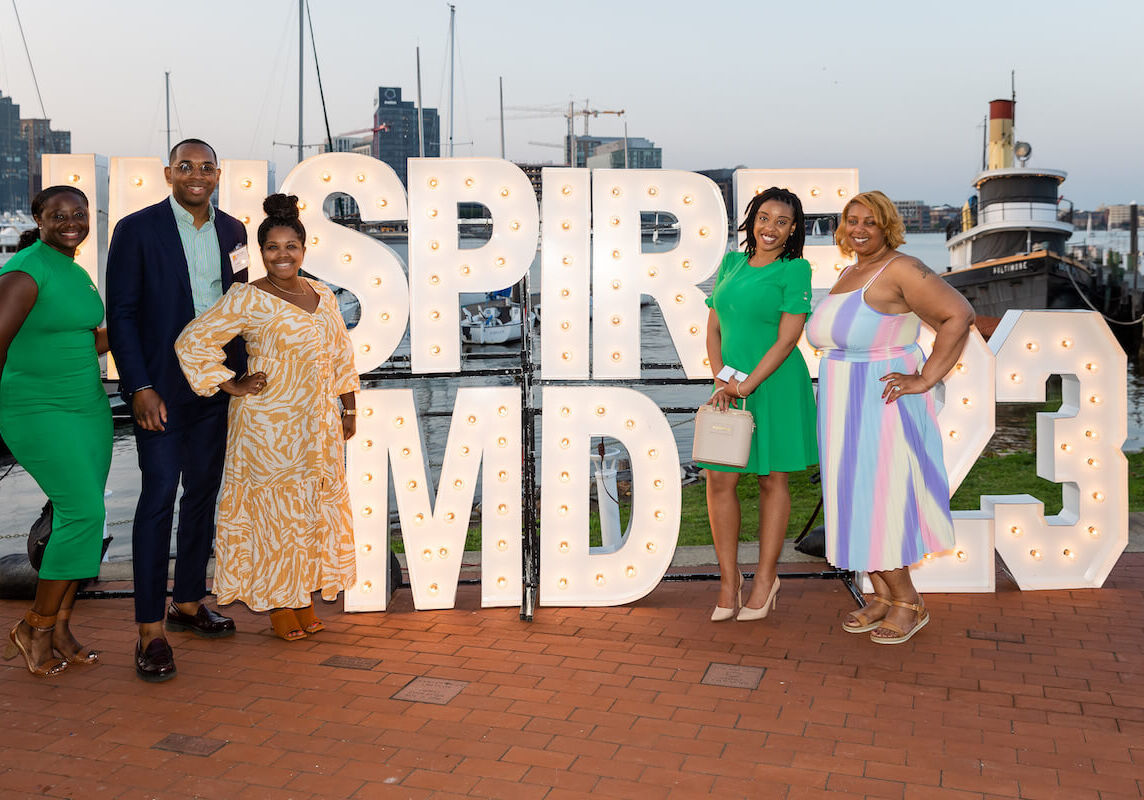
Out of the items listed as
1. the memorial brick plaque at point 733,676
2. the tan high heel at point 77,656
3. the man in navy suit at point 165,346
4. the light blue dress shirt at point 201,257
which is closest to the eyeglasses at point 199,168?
the man in navy suit at point 165,346

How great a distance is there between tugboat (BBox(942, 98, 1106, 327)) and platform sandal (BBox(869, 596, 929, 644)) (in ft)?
101

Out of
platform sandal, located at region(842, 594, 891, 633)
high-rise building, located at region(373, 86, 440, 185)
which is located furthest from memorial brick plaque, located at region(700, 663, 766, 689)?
high-rise building, located at region(373, 86, 440, 185)

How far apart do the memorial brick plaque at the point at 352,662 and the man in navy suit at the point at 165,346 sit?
2.22 ft

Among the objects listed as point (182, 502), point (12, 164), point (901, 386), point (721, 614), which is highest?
point (12, 164)

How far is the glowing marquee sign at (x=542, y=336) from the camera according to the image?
5164 millimetres

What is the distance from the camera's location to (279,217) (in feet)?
15.0

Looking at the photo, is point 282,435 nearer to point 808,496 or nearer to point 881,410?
point 881,410

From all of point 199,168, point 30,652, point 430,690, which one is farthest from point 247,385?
point 430,690

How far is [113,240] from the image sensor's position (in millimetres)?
4402

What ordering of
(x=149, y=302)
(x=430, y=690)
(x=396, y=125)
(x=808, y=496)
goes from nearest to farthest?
(x=430, y=690), (x=149, y=302), (x=808, y=496), (x=396, y=125)

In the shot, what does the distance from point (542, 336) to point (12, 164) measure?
430 ft

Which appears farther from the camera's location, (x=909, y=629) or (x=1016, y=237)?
(x=1016, y=237)

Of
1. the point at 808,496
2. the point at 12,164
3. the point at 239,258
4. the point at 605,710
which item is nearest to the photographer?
the point at 605,710

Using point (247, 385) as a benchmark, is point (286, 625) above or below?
below
